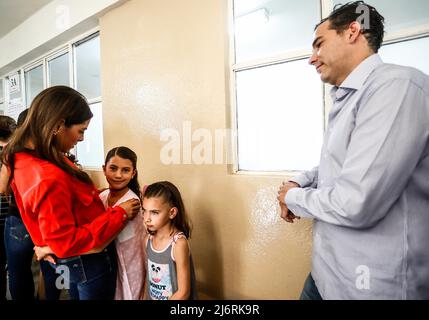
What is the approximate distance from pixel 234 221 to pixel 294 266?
1.38 ft

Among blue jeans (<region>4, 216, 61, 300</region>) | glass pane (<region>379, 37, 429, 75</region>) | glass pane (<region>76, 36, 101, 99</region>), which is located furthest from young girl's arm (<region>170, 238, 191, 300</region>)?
glass pane (<region>76, 36, 101, 99</region>)

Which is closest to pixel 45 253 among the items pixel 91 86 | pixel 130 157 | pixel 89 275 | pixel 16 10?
pixel 89 275

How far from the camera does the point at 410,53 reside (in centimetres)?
122

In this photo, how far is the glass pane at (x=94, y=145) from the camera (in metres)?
2.83

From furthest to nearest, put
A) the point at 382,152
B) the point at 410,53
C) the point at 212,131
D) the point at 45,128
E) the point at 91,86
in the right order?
the point at 91,86 < the point at 212,131 < the point at 410,53 < the point at 45,128 < the point at 382,152

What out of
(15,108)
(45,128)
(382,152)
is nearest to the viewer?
(382,152)

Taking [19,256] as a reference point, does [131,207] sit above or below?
above

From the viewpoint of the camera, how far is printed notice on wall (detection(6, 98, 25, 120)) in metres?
4.14

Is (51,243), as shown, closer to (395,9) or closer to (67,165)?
(67,165)

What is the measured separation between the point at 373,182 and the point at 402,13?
40.8 inches

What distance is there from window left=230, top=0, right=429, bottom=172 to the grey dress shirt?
634 millimetres

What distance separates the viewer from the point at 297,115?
1.54 m

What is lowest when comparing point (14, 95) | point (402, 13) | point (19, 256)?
point (19, 256)
